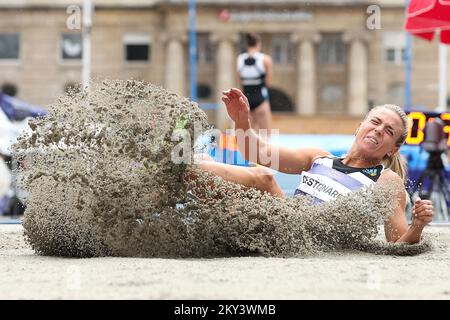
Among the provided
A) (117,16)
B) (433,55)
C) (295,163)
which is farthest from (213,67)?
(295,163)

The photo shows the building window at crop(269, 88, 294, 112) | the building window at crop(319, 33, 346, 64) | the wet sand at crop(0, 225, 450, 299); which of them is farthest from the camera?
the building window at crop(319, 33, 346, 64)

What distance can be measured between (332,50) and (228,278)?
60811 mm

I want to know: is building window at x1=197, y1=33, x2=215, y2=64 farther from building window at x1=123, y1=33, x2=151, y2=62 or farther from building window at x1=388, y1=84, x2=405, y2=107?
building window at x1=388, y1=84, x2=405, y2=107

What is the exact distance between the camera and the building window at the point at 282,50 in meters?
63.1

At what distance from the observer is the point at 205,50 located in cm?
6328

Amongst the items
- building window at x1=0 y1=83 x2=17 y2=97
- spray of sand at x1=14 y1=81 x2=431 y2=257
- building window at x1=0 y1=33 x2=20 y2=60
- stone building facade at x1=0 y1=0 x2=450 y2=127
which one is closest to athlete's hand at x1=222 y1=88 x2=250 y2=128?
spray of sand at x1=14 y1=81 x2=431 y2=257

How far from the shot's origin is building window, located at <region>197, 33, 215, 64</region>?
63062mm

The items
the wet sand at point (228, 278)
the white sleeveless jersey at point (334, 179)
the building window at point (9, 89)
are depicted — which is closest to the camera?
the wet sand at point (228, 278)

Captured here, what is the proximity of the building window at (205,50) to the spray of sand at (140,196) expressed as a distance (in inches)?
2270

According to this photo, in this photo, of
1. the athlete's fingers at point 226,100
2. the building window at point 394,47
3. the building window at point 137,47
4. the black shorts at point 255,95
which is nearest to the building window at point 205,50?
the building window at point 137,47

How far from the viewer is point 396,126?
5969mm

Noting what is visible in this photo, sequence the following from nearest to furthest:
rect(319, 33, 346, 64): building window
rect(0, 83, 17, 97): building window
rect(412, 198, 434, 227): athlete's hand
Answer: rect(412, 198, 434, 227): athlete's hand < rect(0, 83, 17, 97): building window < rect(319, 33, 346, 64): building window

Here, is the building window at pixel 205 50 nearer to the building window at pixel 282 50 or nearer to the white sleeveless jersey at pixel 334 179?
the building window at pixel 282 50

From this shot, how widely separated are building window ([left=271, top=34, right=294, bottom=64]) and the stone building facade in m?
0.06
